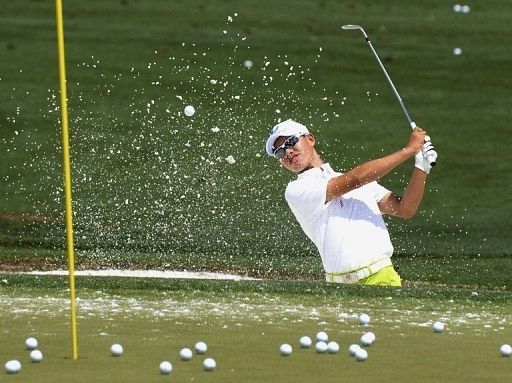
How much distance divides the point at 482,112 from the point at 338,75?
8.71 feet

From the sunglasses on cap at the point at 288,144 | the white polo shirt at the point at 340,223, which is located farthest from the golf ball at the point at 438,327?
the sunglasses on cap at the point at 288,144

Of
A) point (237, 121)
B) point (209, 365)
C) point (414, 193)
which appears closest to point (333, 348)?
point (209, 365)

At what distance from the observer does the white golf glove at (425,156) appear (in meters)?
9.44

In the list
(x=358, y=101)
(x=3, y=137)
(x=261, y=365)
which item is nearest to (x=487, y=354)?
(x=261, y=365)

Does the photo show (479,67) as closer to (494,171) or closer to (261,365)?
(494,171)

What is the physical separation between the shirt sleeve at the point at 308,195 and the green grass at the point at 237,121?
2.89 metres

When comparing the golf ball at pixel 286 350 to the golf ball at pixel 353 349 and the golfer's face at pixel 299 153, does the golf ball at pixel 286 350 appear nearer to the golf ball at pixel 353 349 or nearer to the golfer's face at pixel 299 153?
the golf ball at pixel 353 349

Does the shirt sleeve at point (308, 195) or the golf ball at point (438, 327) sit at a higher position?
the shirt sleeve at point (308, 195)

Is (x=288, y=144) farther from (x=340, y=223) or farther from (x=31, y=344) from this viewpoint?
(x=31, y=344)

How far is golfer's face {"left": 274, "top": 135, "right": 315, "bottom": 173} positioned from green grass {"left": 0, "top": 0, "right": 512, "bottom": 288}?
289cm

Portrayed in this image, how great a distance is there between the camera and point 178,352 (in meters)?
6.61

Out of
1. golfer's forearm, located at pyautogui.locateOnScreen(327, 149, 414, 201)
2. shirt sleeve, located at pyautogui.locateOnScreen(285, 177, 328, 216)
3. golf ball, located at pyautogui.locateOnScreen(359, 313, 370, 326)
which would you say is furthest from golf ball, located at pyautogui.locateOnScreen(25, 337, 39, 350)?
shirt sleeve, located at pyautogui.locateOnScreen(285, 177, 328, 216)

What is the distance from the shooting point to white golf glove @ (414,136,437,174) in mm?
9438

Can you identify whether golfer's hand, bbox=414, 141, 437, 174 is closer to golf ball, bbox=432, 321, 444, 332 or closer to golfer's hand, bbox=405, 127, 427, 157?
golfer's hand, bbox=405, 127, 427, 157
